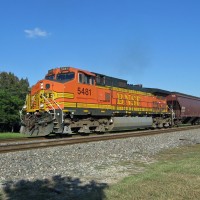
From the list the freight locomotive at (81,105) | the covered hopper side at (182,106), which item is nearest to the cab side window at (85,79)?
the freight locomotive at (81,105)

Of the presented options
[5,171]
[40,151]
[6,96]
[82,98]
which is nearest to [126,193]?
[5,171]

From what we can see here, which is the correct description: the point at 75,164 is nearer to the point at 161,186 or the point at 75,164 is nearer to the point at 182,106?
the point at 161,186

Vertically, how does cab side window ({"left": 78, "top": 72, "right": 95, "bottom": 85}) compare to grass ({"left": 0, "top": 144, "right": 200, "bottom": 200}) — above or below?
above

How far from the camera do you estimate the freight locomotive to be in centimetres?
1711

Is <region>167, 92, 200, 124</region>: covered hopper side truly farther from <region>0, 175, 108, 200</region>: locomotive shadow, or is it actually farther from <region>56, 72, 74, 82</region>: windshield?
<region>0, 175, 108, 200</region>: locomotive shadow

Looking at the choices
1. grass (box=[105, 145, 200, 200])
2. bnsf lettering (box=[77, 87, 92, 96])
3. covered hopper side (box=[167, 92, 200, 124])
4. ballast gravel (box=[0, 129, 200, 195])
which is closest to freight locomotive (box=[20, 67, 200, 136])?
bnsf lettering (box=[77, 87, 92, 96])

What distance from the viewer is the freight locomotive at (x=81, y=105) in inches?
674

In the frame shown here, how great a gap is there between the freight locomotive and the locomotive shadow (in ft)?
31.7

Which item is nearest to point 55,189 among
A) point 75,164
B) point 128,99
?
point 75,164

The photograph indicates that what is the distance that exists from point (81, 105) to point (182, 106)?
1798cm

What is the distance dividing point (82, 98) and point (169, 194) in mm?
13300

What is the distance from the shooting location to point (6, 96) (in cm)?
4538

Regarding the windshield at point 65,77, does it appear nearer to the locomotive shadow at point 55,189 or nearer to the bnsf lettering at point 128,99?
the bnsf lettering at point 128,99

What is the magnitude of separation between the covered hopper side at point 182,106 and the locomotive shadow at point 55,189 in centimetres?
2714
